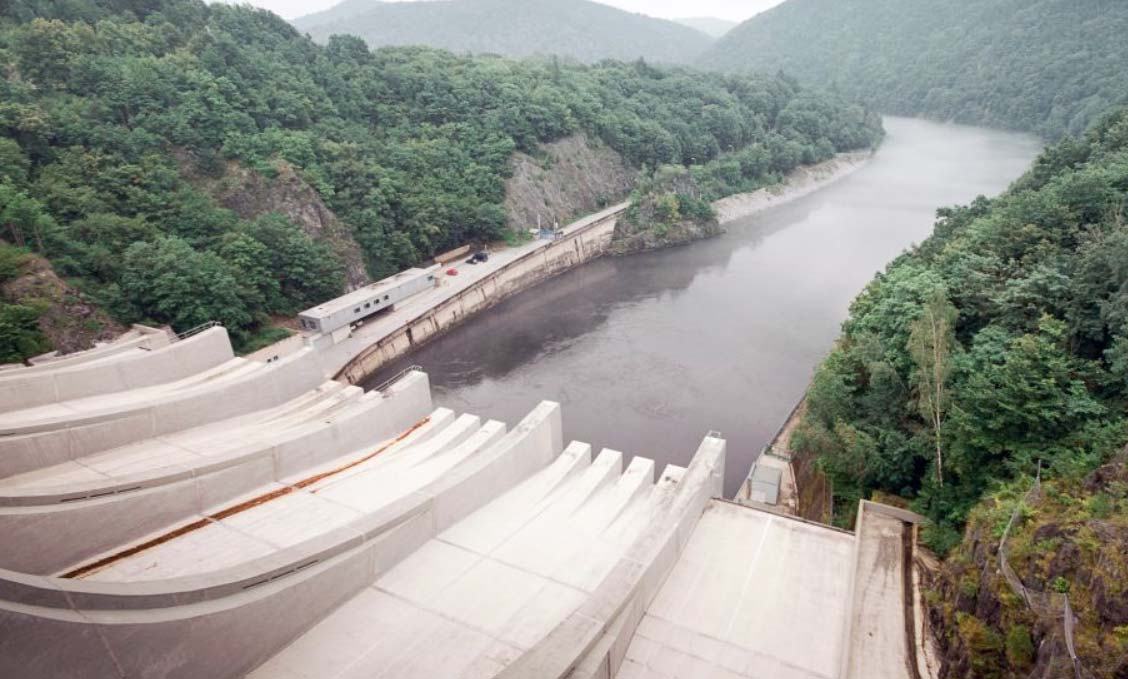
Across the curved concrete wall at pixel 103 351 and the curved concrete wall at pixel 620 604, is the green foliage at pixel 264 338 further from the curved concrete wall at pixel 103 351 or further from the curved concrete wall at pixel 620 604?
the curved concrete wall at pixel 620 604

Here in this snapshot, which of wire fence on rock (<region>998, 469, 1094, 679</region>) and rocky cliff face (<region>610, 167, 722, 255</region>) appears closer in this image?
wire fence on rock (<region>998, 469, 1094, 679</region>)

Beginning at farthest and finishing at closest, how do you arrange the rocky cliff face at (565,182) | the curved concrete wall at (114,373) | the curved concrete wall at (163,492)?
the rocky cliff face at (565,182) → the curved concrete wall at (114,373) → the curved concrete wall at (163,492)

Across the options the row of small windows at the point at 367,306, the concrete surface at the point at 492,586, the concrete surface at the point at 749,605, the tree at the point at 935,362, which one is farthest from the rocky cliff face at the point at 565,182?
the concrete surface at the point at 749,605

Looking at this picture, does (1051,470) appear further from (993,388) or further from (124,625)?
(124,625)

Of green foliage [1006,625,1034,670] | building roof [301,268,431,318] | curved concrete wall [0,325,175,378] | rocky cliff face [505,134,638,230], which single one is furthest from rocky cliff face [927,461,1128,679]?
rocky cliff face [505,134,638,230]

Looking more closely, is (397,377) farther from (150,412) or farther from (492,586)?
(492,586)

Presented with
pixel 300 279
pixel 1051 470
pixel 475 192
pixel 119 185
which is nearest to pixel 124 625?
pixel 1051 470

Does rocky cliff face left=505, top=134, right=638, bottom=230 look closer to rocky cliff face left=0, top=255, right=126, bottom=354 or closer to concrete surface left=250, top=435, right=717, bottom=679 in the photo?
rocky cliff face left=0, top=255, right=126, bottom=354
